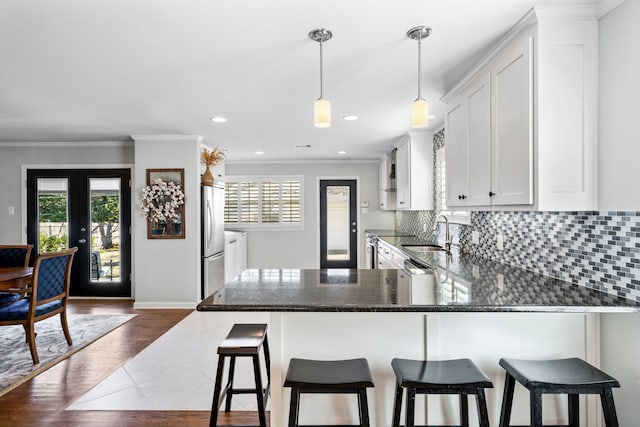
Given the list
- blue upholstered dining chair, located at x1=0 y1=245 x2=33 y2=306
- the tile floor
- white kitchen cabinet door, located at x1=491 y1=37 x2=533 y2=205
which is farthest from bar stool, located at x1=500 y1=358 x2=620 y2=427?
blue upholstered dining chair, located at x1=0 y1=245 x2=33 y2=306

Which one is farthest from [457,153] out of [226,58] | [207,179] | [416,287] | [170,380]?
[207,179]

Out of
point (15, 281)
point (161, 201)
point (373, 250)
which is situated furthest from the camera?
point (373, 250)

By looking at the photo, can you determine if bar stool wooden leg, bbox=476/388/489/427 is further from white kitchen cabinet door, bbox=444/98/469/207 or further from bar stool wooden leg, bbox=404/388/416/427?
white kitchen cabinet door, bbox=444/98/469/207

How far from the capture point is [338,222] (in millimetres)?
7297

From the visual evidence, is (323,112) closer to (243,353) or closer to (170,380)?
(243,353)

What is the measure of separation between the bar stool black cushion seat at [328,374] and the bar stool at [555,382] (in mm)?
631

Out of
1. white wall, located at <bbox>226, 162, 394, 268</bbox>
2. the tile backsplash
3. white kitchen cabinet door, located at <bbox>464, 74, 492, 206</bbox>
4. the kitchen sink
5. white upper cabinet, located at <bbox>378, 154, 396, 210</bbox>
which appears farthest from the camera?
white wall, located at <bbox>226, 162, 394, 268</bbox>

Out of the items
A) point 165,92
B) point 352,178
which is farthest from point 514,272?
point 352,178

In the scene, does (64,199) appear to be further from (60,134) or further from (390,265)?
(390,265)

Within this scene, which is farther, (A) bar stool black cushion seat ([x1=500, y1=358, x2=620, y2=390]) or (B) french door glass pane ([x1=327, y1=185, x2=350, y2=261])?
(B) french door glass pane ([x1=327, y1=185, x2=350, y2=261])

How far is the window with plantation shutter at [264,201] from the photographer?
7254 millimetres

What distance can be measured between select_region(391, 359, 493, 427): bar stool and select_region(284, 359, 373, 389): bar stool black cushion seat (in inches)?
6.1

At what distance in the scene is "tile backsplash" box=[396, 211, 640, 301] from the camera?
5.56 feet

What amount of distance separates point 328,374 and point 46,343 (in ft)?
11.2
